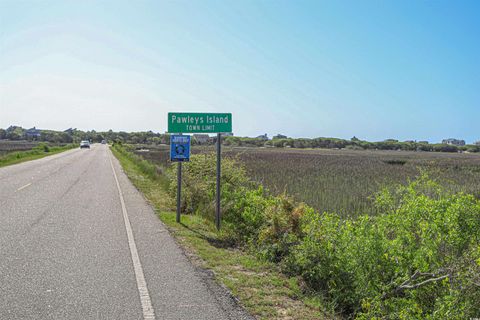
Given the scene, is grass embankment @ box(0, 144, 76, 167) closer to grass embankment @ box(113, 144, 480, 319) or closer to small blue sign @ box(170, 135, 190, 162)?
small blue sign @ box(170, 135, 190, 162)

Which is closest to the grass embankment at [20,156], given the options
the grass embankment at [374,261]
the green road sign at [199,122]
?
the green road sign at [199,122]

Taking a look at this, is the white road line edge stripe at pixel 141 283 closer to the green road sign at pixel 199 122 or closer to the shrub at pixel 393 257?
the shrub at pixel 393 257

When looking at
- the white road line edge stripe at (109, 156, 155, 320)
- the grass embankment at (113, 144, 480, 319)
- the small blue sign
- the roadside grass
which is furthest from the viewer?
the small blue sign

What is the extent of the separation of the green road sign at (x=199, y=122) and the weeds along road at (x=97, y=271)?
2495 mm

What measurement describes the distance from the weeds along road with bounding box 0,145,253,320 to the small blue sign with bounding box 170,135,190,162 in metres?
1.78

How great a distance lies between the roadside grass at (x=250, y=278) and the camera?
5.02 m

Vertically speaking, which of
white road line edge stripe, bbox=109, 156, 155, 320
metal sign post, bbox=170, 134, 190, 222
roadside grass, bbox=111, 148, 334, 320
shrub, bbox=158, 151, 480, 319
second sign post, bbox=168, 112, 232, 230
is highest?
second sign post, bbox=168, 112, 232, 230

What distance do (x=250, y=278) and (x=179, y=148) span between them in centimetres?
495

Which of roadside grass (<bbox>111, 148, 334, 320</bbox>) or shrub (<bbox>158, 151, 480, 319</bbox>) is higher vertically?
shrub (<bbox>158, 151, 480, 319</bbox>)

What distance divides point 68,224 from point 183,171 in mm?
4142

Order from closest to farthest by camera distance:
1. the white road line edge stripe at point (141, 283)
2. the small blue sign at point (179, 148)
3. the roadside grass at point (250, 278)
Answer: the white road line edge stripe at point (141, 283) < the roadside grass at point (250, 278) < the small blue sign at point (179, 148)

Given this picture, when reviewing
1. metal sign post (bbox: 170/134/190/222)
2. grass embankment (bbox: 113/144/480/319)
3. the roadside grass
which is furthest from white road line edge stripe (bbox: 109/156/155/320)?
metal sign post (bbox: 170/134/190/222)

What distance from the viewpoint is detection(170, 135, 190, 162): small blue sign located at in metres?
10.2

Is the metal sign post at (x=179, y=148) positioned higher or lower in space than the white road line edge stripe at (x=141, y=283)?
higher
